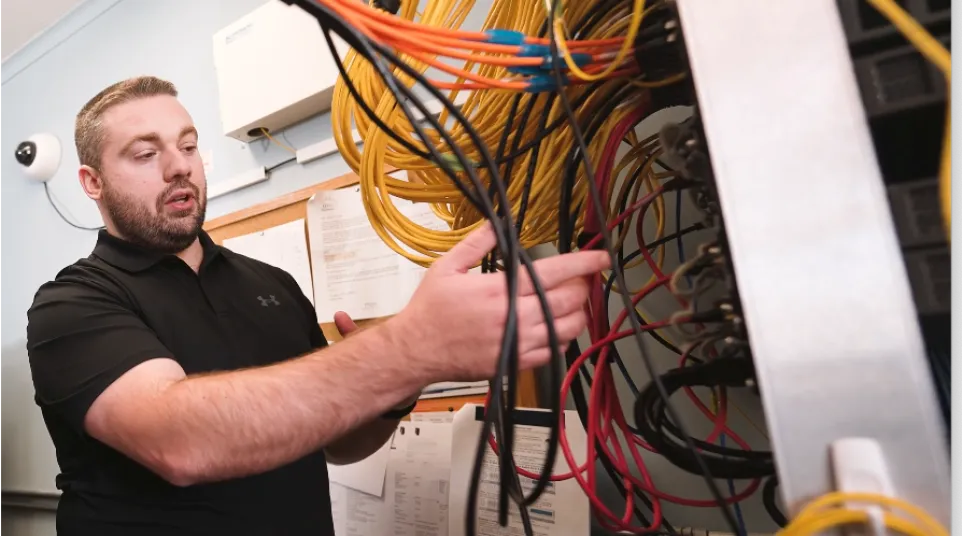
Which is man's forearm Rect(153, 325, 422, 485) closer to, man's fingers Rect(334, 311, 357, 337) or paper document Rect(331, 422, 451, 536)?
man's fingers Rect(334, 311, 357, 337)

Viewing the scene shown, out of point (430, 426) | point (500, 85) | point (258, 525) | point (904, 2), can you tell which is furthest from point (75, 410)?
point (904, 2)

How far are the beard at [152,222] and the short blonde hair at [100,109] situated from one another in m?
0.09

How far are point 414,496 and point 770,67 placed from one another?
3.00 feet

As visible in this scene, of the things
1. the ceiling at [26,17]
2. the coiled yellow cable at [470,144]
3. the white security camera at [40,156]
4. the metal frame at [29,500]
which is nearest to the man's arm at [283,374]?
the coiled yellow cable at [470,144]

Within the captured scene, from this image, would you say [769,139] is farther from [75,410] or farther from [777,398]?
[75,410]

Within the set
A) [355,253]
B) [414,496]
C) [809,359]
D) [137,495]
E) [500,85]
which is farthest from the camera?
[355,253]

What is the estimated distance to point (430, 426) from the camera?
970 millimetres

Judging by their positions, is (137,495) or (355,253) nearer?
(137,495)

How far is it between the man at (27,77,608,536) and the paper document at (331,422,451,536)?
0.10m

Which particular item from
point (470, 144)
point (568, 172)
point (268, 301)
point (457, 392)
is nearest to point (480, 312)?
point (568, 172)

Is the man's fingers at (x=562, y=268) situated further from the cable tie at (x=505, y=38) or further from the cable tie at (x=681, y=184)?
the cable tie at (x=505, y=38)

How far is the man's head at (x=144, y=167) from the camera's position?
1.00 metres

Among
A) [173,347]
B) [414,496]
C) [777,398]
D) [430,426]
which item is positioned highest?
[173,347]

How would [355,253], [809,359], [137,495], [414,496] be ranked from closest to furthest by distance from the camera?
1. [809,359]
2. [137,495]
3. [414,496]
4. [355,253]
